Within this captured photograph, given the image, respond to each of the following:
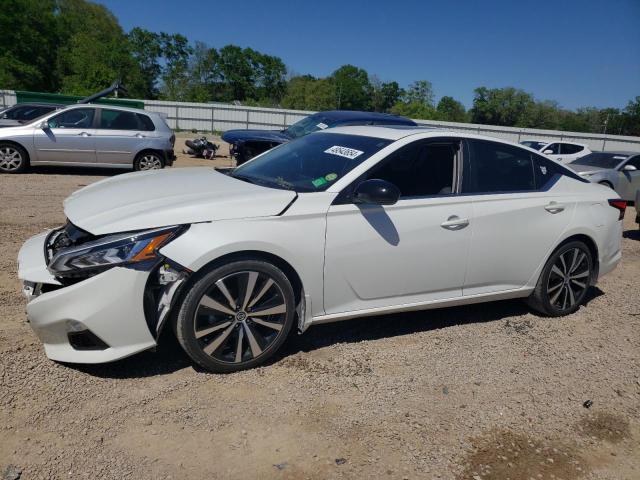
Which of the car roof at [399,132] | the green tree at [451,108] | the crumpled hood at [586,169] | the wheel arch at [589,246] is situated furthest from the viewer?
the green tree at [451,108]

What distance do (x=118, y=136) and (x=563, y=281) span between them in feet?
31.9

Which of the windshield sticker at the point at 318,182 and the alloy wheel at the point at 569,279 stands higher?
the windshield sticker at the point at 318,182

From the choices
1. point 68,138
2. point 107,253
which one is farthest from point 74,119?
point 107,253

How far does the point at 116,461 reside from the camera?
8.25 ft

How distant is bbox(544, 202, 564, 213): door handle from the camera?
4.48m

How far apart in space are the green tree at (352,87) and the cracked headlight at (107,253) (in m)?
88.0

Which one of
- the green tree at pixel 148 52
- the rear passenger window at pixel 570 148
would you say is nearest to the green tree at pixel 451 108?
the green tree at pixel 148 52

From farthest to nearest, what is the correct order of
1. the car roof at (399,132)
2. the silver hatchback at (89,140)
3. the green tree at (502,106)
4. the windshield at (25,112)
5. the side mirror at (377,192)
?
the green tree at (502,106) → the windshield at (25,112) → the silver hatchback at (89,140) → the car roof at (399,132) → the side mirror at (377,192)

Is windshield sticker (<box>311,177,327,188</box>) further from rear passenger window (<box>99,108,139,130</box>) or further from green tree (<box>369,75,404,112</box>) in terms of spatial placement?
green tree (<box>369,75,404,112</box>)

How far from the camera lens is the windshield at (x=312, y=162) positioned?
3748 mm

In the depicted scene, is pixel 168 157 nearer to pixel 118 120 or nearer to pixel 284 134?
pixel 118 120

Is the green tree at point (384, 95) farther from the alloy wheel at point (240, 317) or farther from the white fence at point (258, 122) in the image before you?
the alloy wheel at point (240, 317)

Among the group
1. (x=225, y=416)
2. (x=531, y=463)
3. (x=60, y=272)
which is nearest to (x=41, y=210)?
(x=60, y=272)

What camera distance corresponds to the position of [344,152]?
13.1 ft
